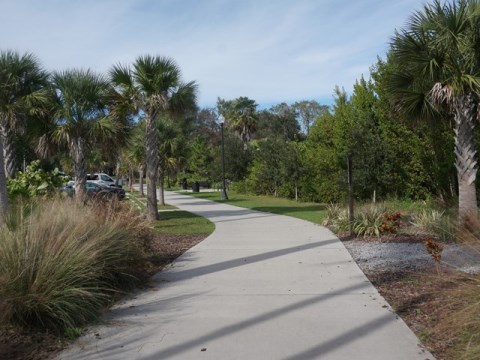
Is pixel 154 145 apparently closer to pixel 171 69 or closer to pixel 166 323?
pixel 171 69

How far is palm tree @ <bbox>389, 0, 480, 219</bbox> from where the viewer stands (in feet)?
37.3

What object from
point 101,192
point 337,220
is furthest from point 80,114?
point 337,220

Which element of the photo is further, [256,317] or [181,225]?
[181,225]

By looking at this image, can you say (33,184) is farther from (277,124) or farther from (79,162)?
(277,124)

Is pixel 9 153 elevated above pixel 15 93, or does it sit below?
below

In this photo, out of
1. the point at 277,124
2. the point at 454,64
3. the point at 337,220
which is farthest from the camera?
the point at 277,124

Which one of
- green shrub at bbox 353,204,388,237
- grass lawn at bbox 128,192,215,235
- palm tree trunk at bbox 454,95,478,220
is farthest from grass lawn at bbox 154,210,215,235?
palm tree trunk at bbox 454,95,478,220

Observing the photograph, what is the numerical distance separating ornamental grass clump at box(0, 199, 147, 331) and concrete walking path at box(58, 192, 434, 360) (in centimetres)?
37

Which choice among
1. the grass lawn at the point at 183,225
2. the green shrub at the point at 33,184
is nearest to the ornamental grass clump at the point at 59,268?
the grass lawn at the point at 183,225

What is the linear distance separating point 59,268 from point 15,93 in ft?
45.7

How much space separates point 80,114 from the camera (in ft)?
55.0

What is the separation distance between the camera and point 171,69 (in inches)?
639

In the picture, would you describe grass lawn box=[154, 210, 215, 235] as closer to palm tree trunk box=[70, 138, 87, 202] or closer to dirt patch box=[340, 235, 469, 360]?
palm tree trunk box=[70, 138, 87, 202]

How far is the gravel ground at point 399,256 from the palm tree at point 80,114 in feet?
32.0
